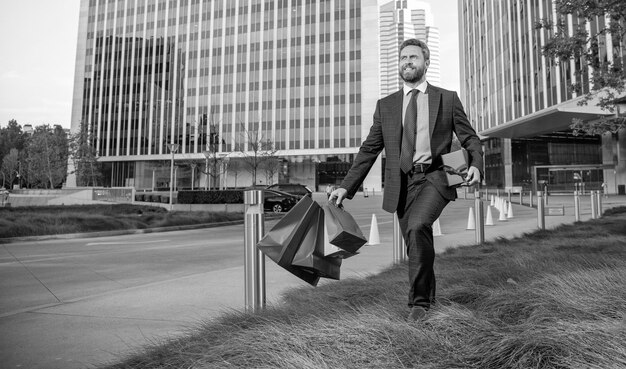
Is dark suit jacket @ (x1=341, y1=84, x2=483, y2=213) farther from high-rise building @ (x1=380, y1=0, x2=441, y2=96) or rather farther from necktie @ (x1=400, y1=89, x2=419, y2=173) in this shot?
high-rise building @ (x1=380, y1=0, x2=441, y2=96)

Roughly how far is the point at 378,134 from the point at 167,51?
262ft

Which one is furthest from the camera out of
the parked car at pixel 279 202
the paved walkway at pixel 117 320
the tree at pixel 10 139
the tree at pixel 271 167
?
the tree at pixel 10 139

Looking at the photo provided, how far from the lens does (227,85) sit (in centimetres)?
7144

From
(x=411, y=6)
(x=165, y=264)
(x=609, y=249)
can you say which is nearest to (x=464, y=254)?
(x=609, y=249)

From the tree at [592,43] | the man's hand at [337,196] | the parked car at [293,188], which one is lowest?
the man's hand at [337,196]

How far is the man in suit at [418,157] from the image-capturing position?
112 inches

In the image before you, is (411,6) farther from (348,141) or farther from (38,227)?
(38,227)

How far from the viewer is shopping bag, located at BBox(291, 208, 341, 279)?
280 centimetres

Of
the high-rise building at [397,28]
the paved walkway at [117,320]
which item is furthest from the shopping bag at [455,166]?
the high-rise building at [397,28]

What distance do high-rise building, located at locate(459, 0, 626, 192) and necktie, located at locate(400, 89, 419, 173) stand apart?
112ft

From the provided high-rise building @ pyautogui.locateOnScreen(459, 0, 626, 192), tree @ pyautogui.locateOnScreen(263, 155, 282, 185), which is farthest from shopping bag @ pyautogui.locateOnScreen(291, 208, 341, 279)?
tree @ pyautogui.locateOnScreen(263, 155, 282, 185)

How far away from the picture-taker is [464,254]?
622 centimetres

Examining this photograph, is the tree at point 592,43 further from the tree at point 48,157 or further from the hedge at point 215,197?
the tree at point 48,157

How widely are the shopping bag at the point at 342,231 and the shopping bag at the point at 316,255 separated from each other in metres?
0.09
